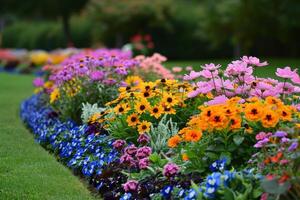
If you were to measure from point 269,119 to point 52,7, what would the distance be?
33.3 m

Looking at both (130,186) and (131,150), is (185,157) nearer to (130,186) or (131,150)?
(130,186)

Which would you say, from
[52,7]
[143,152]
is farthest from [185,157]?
[52,7]

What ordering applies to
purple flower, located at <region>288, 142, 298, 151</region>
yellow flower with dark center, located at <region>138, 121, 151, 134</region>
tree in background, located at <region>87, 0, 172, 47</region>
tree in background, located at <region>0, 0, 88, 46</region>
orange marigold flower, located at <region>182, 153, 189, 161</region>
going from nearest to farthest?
purple flower, located at <region>288, 142, 298, 151</region>, orange marigold flower, located at <region>182, 153, 189, 161</region>, yellow flower with dark center, located at <region>138, 121, 151, 134</region>, tree in background, located at <region>87, 0, 172, 47</region>, tree in background, located at <region>0, 0, 88, 46</region>

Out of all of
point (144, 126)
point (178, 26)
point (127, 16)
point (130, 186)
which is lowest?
point (178, 26)

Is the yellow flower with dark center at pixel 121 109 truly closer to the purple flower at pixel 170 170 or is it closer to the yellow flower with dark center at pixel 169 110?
the yellow flower with dark center at pixel 169 110

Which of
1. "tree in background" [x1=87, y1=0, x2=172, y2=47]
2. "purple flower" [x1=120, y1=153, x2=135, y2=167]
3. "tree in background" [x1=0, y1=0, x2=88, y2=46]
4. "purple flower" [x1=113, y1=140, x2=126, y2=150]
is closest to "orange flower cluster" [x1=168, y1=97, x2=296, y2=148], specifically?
"purple flower" [x1=120, y1=153, x2=135, y2=167]

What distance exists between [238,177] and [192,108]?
2059mm

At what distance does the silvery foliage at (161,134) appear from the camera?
221 inches

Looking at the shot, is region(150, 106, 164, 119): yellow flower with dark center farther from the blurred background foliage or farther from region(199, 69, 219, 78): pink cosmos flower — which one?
the blurred background foliage

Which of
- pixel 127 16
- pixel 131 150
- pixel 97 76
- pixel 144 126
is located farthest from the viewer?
pixel 127 16

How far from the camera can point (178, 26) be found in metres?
29.7

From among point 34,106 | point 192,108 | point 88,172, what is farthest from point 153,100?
point 34,106

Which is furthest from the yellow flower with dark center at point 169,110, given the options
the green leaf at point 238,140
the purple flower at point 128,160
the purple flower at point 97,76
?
the purple flower at point 97,76

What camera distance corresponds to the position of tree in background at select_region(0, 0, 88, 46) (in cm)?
3341
